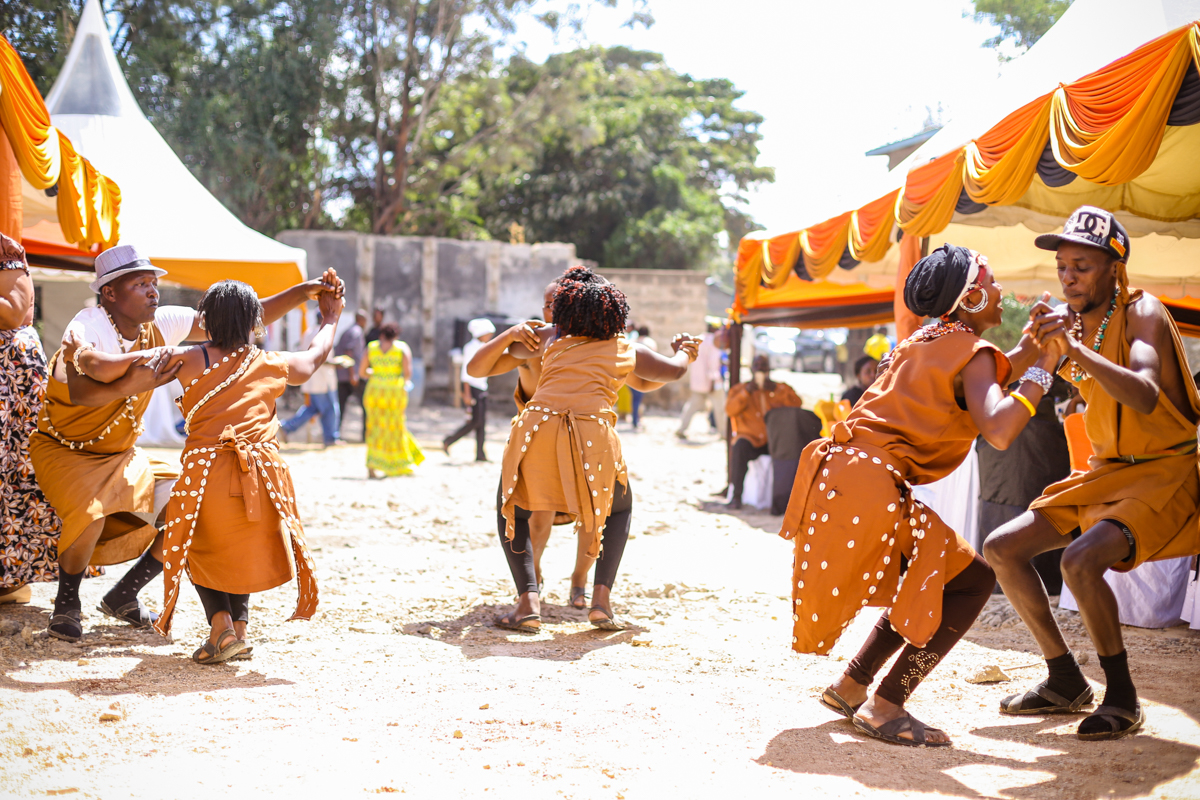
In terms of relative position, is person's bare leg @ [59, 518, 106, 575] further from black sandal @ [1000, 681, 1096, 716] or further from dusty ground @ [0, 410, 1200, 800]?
black sandal @ [1000, 681, 1096, 716]

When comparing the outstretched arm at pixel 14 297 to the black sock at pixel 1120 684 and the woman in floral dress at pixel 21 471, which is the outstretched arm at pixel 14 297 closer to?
the woman in floral dress at pixel 21 471

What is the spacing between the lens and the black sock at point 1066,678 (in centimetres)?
Answer: 349

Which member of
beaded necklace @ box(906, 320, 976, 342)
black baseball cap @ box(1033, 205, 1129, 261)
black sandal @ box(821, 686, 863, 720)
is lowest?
black sandal @ box(821, 686, 863, 720)

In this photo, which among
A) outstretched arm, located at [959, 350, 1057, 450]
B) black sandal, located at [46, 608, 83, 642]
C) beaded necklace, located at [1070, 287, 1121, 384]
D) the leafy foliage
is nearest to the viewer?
outstretched arm, located at [959, 350, 1057, 450]

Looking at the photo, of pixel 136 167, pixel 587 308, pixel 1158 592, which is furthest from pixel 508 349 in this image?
pixel 136 167

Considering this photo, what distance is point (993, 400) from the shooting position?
2934 mm

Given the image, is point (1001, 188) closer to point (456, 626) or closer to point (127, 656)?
point (456, 626)

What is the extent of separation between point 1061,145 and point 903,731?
2957 mm

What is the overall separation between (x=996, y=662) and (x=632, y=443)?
10.8 meters

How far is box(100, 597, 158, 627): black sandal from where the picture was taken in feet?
15.1

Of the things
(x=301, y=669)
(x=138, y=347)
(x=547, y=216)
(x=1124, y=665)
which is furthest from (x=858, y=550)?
(x=547, y=216)

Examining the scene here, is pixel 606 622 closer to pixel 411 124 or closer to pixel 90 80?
pixel 90 80

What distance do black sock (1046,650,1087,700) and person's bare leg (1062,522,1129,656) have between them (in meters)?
0.28

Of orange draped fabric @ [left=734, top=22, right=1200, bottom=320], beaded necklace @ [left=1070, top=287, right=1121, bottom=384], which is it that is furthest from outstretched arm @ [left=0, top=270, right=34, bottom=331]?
orange draped fabric @ [left=734, top=22, right=1200, bottom=320]
